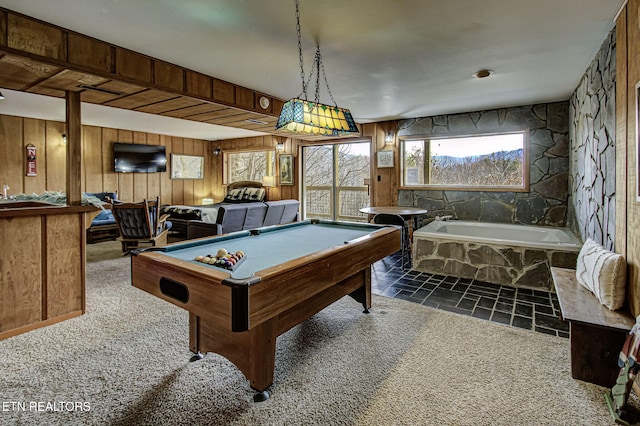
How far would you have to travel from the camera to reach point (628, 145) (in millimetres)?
2141

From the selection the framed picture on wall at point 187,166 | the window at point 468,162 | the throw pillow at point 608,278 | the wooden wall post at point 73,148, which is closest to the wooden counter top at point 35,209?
the wooden wall post at point 73,148

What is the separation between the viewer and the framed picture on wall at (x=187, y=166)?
900 centimetres

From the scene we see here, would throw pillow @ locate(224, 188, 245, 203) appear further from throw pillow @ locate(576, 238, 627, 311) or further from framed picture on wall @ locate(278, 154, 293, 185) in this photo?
throw pillow @ locate(576, 238, 627, 311)

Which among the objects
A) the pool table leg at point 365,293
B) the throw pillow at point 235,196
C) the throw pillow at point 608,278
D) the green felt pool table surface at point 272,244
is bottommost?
the pool table leg at point 365,293

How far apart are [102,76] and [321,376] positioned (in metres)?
3.05

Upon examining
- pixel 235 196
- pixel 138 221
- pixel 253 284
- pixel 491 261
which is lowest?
pixel 491 261

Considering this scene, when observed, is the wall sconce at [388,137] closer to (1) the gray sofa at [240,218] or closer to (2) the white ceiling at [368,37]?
(2) the white ceiling at [368,37]

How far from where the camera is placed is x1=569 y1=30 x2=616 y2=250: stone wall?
2583 mm

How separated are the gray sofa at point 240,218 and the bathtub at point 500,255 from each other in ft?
9.47

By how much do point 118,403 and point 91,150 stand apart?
731 cm

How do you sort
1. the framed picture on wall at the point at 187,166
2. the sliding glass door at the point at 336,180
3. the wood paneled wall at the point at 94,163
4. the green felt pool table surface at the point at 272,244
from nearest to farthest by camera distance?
the green felt pool table surface at the point at 272,244 < the wood paneled wall at the point at 94,163 < the sliding glass door at the point at 336,180 < the framed picture on wall at the point at 187,166

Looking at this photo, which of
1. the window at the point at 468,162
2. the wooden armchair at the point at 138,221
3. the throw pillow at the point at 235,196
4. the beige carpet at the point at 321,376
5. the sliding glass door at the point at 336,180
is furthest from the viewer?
the throw pillow at the point at 235,196

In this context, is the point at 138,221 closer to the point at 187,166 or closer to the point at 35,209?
the point at 35,209

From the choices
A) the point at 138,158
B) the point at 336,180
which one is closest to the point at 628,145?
the point at 336,180
